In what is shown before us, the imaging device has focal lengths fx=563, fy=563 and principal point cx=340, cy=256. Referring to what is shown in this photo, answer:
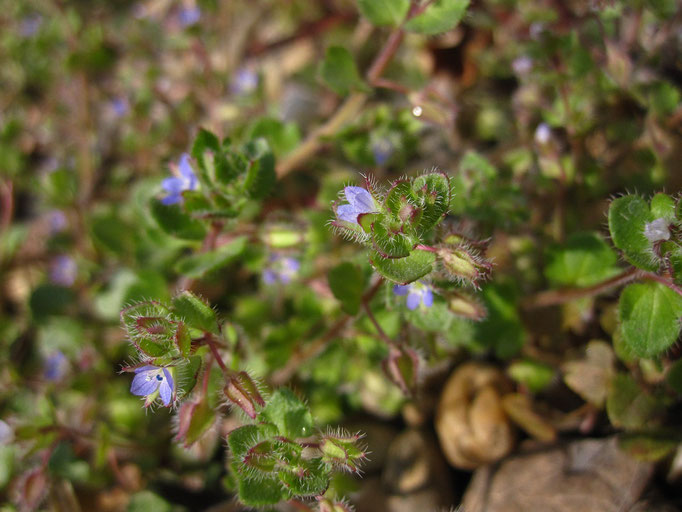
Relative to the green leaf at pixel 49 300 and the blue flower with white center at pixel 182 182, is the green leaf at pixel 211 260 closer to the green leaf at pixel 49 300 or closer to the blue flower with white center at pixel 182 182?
the blue flower with white center at pixel 182 182

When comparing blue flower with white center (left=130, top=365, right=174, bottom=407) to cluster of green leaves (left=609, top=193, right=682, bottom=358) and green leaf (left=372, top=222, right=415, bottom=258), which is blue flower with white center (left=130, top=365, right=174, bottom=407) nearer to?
green leaf (left=372, top=222, right=415, bottom=258)

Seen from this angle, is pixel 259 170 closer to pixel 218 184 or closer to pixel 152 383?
pixel 218 184

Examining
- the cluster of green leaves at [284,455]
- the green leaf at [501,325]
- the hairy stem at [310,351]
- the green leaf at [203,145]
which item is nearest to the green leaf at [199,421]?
the cluster of green leaves at [284,455]

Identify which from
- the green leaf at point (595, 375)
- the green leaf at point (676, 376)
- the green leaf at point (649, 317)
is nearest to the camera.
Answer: the green leaf at point (649, 317)

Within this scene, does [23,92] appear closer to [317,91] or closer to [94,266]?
[94,266]

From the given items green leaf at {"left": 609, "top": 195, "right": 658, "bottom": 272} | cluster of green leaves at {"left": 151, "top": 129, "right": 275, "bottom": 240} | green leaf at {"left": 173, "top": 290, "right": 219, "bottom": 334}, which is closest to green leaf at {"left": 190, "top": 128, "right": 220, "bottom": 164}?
cluster of green leaves at {"left": 151, "top": 129, "right": 275, "bottom": 240}

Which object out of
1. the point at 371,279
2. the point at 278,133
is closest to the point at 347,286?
the point at 371,279
